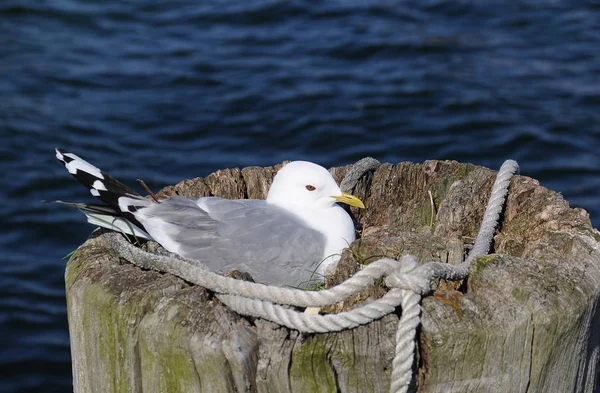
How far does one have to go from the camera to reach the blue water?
7.19 metres

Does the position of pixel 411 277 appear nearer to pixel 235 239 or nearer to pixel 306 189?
pixel 235 239

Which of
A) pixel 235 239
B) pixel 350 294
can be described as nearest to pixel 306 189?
pixel 235 239

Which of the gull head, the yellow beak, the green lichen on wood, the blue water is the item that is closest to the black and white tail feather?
the gull head

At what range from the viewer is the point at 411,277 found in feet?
8.20

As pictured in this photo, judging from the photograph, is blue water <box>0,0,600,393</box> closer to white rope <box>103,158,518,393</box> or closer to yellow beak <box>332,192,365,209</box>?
yellow beak <box>332,192,365,209</box>

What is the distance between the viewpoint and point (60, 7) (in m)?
11.1

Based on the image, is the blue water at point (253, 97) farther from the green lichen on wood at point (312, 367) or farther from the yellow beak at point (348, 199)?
the green lichen on wood at point (312, 367)

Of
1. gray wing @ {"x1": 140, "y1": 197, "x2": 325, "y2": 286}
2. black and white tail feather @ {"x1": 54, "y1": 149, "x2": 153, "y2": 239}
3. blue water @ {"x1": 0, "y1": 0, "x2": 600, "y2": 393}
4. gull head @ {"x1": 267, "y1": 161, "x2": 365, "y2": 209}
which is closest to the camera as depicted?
black and white tail feather @ {"x1": 54, "y1": 149, "x2": 153, "y2": 239}

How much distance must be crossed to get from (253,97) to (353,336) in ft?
21.9

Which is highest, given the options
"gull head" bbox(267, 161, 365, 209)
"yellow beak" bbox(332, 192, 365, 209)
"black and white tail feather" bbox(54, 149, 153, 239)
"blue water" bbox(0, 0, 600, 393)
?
"black and white tail feather" bbox(54, 149, 153, 239)

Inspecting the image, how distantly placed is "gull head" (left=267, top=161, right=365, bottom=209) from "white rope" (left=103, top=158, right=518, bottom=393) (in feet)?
3.96

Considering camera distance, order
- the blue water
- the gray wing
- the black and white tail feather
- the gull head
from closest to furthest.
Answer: the black and white tail feather
the gray wing
the gull head
the blue water

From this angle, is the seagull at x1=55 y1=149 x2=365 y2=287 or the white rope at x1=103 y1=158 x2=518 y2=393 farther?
the seagull at x1=55 y1=149 x2=365 y2=287

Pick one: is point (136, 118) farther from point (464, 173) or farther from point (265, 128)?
point (464, 173)
